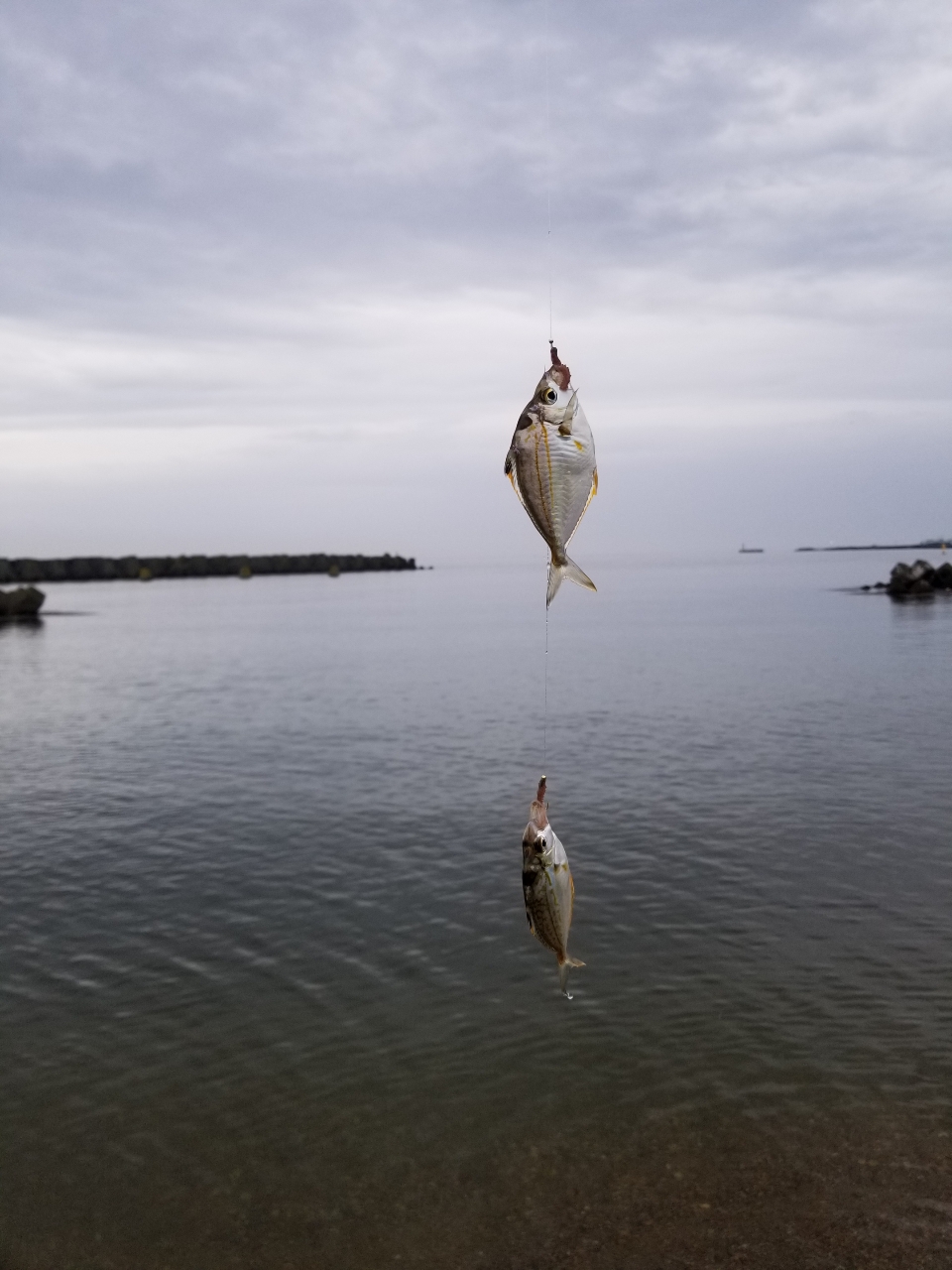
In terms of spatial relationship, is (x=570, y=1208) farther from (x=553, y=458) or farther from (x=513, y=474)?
(x=553, y=458)

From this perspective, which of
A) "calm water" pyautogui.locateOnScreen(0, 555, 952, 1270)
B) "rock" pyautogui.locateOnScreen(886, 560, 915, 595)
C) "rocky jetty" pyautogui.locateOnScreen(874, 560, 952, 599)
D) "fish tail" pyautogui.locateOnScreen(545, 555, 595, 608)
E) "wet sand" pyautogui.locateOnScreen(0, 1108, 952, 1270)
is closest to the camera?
"fish tail" pyautogui.locateOnScreen(545, 555, 595, 608)

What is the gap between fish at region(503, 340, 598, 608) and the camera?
16.8ft

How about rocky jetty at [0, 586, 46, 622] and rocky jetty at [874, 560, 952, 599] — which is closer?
rocky jetty at [0, 586, 46, 622]

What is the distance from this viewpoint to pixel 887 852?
22.3 meters

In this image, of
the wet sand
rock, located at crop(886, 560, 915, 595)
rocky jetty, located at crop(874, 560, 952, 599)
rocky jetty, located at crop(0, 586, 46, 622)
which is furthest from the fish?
rock, located at crop(886, 560, 915, 595)

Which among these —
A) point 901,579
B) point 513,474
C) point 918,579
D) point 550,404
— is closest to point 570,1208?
point 513,474

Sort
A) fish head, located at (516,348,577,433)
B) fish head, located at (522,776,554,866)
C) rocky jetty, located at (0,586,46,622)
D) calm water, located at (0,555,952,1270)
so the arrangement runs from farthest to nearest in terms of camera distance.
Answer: rocky jetty, located at (0,586,46,622), calm water, located at (0,555,952,1270), fish head, located at (522,776,554,866), fish head, located at (516,348,577,433)

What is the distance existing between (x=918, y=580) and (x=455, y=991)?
11638 centimetres

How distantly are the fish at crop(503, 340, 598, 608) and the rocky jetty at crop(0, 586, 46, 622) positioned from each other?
4481 inches

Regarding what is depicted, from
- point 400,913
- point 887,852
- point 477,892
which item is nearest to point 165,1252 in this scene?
point 400,913

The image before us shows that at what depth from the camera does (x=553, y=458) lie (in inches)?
202

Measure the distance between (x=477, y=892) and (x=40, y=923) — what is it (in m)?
8.05

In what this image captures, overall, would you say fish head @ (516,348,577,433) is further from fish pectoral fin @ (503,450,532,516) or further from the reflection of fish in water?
the reflection of fish in water

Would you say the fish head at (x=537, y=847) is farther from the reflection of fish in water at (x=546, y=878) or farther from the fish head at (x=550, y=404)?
the fish head at (x=550, y=404)
